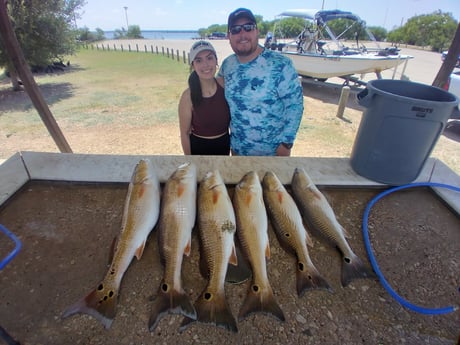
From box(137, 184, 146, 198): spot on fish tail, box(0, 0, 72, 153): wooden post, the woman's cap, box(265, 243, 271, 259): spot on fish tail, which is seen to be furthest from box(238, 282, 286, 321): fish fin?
box(0, 0, 72, 153): wooden post

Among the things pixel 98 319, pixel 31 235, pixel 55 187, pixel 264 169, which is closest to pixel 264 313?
pixel 98 319

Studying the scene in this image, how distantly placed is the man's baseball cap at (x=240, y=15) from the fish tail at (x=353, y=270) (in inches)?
88.2

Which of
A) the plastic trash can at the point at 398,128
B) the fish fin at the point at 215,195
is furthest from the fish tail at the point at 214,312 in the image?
the plastic trash can at the point at 398,128

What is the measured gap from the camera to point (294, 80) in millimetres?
2768

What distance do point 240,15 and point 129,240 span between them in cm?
222

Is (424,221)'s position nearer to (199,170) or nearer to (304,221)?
(304,221)

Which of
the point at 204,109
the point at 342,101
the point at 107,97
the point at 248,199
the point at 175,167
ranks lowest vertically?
the point at 107,97

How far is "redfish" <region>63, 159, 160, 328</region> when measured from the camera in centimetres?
142

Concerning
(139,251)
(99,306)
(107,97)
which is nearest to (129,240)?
(139,251)

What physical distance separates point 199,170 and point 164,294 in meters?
1.28

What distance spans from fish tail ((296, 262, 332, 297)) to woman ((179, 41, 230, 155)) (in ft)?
6.37

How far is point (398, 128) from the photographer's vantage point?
2.17 metres

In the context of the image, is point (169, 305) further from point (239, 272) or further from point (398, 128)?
point (398, 128)

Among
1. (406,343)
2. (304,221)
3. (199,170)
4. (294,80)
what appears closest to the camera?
(406,343)
